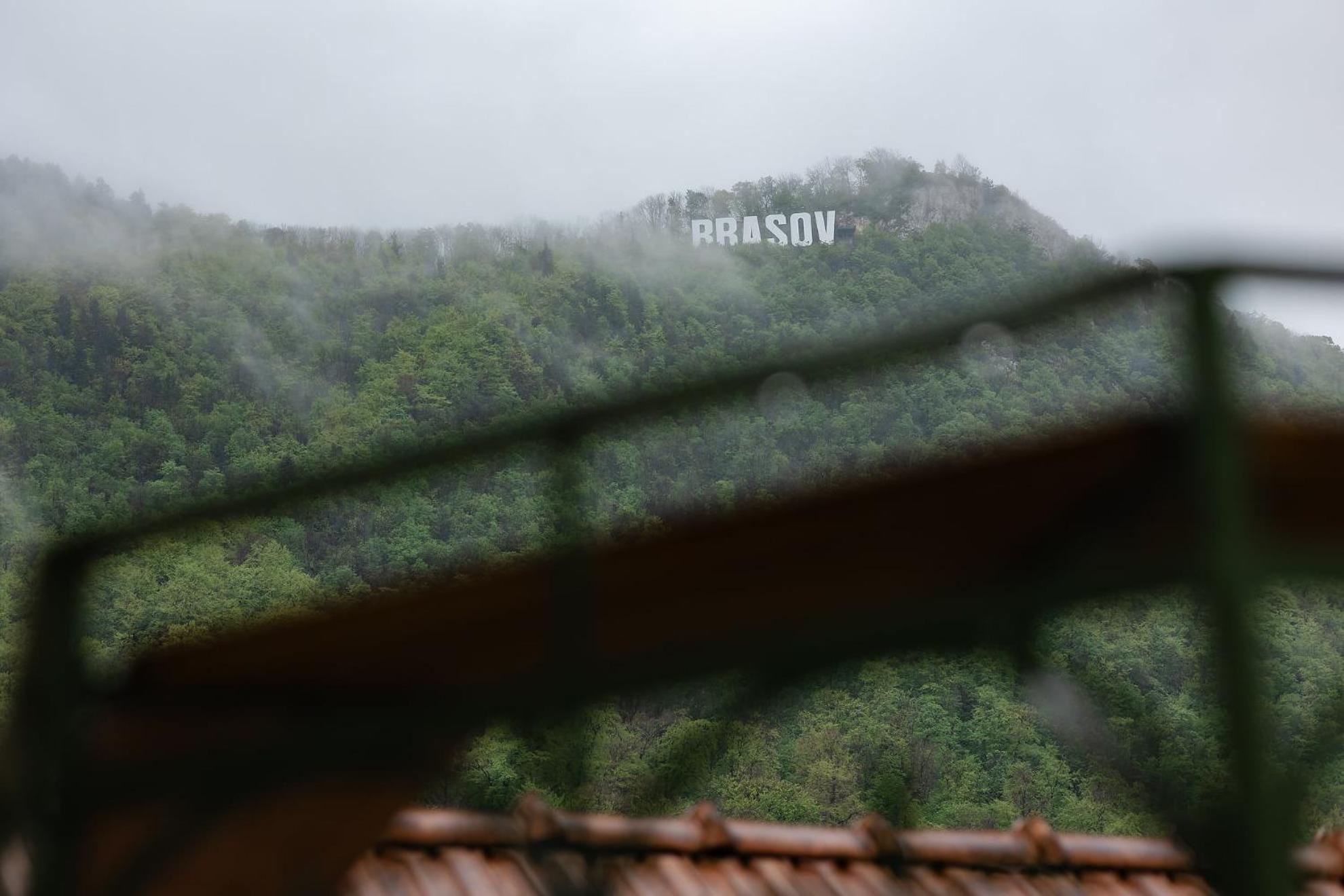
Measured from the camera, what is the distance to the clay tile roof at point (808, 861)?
146 inches

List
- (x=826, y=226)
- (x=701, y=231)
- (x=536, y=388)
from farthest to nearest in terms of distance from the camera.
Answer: (x=701, y=231) → (x=826, y=226) → (x=536, y=388)

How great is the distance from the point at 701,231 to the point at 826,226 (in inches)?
245

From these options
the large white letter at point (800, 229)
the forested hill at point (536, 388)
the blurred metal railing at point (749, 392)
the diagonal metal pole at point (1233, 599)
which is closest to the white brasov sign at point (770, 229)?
the large white letter at point (800, 229)

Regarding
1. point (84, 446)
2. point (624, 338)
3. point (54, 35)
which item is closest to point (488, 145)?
point (54, 35)

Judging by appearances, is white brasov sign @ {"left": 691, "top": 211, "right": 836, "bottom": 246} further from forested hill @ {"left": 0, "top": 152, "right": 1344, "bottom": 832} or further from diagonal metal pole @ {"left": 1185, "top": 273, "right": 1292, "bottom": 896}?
diagonal metal pole @ {"left": 1185, "top": 273, "right": 1292, "bottom": 896}

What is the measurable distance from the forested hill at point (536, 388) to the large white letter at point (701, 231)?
66 cm

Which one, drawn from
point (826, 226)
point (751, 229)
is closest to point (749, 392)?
point (826, 226)

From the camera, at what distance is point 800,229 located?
66.4 meters

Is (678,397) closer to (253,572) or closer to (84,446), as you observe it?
(253,572)

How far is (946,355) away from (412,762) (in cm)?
83

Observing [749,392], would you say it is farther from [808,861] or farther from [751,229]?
[751,229]

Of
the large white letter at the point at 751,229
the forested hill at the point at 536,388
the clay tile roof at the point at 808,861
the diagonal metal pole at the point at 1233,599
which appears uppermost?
the diagonal metal pole at the point at 1233,599

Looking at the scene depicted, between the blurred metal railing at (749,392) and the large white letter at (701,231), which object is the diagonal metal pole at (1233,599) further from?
the large white letter at (701,231)

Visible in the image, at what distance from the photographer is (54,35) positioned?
74625mm
